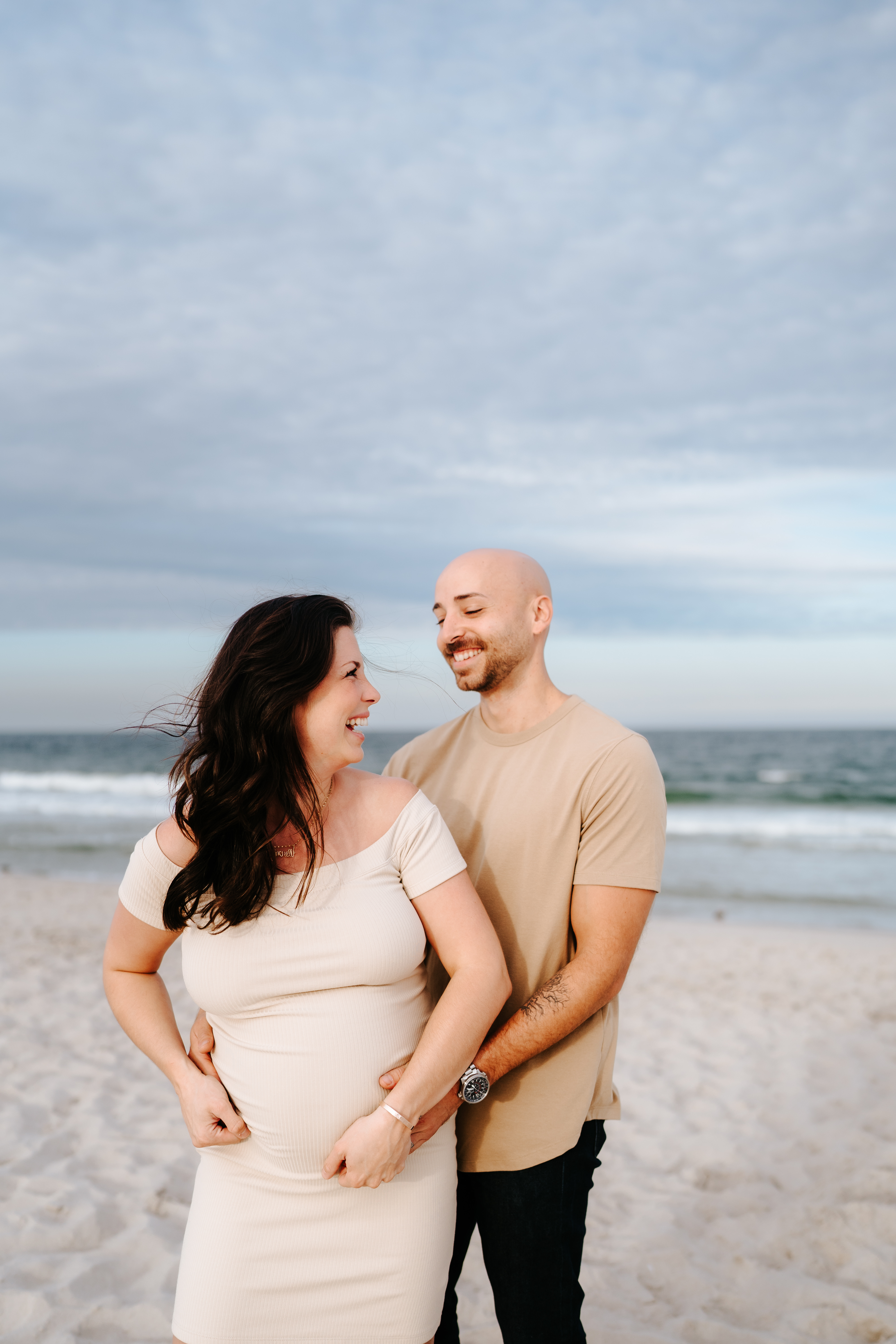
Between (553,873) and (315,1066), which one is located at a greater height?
(553,873)

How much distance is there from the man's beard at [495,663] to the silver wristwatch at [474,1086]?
805 millimetres

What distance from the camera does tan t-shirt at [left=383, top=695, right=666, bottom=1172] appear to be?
1891mm

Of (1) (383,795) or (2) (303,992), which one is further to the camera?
(1) (383,795)

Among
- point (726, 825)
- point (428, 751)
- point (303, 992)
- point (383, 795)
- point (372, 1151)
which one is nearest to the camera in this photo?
point (372, 1151)

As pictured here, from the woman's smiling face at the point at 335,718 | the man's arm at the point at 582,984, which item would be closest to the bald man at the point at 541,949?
the man's arm at the point at 582,984

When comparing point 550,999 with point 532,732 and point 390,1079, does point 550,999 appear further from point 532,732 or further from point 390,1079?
point 532,732

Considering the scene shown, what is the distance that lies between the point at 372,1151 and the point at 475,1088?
0.87 ft

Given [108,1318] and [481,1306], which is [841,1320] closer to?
[481,1306]

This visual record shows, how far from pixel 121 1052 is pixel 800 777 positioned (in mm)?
26646

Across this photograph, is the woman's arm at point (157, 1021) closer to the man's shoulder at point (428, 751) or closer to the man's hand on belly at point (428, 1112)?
the man's hand on belly at point (428, 1112)

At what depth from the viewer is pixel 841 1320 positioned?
3.05 meters

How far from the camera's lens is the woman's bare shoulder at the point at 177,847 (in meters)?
1.77

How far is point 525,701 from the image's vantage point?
2.12 m

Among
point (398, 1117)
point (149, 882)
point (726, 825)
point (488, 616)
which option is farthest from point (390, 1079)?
point (726, 825)
